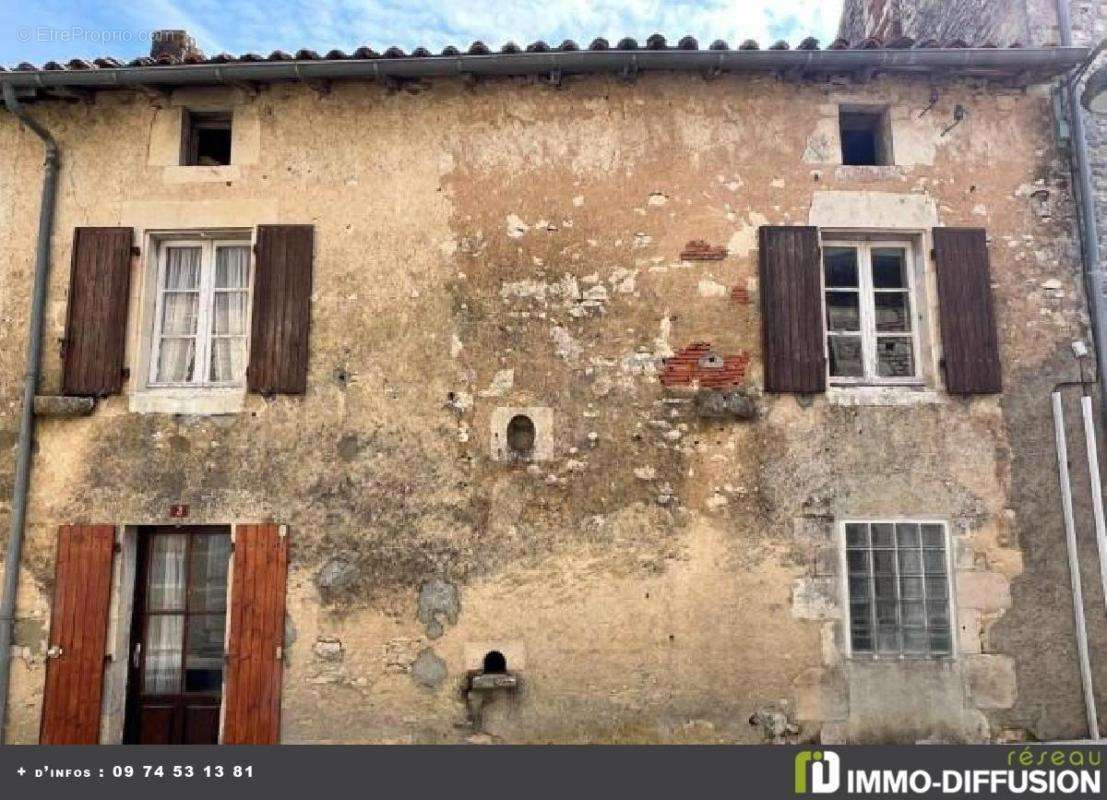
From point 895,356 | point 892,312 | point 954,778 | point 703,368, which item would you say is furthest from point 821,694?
point 892,312

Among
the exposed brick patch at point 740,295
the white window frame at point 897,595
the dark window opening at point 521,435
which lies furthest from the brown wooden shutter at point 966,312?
the dark window opening at point 521,435

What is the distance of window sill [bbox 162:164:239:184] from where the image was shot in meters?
6.91

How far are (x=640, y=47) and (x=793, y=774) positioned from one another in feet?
17.3

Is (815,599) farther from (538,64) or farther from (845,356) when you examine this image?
Result: (538,64)

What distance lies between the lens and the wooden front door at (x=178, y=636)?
648 centimetres

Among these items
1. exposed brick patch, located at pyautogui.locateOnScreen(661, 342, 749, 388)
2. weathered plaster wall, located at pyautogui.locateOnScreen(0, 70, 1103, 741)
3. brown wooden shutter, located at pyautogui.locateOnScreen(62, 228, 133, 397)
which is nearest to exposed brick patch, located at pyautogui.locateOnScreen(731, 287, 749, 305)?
weathered plaster wall, located at pyautogui.locateOnScreen(0, 70, 1103, 741)

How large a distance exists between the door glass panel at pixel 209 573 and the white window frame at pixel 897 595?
470cm

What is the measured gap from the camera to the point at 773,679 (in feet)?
20.7

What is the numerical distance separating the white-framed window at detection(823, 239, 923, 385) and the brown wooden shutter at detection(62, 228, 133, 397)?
5582 mm

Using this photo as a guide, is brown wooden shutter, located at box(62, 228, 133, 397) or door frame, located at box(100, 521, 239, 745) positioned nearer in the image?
door frame, located at box(100, 521, 239, 745)

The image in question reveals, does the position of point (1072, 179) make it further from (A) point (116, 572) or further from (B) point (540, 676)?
(A) point (116, 572)

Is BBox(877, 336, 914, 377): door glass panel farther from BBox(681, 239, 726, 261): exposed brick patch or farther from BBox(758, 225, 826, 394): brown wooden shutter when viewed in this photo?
BBox(681, 239, 726, 261): exposed brick patch

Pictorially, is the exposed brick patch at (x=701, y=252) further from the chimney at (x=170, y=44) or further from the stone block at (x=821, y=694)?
the chimney at (x=170, y=44)

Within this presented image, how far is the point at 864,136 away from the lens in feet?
23.8
